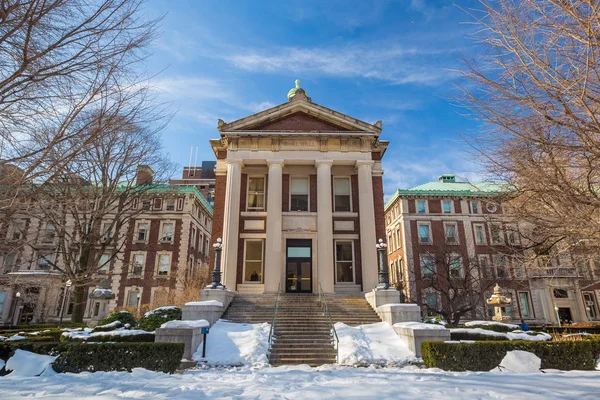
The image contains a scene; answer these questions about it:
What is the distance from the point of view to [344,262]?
23609 mm

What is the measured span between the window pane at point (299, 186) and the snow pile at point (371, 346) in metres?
11.9

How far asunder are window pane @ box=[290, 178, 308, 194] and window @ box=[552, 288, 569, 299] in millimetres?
33277

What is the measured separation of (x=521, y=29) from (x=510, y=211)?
19.9 ft

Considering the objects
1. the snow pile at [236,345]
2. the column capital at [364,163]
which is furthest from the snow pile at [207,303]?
the column capital at [364,163]

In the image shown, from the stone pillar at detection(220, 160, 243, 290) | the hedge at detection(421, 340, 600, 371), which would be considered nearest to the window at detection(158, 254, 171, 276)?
the stone pillar at detection(220, 160, 243, 290)

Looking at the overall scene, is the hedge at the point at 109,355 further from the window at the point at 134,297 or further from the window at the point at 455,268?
the window at the point at 134,297

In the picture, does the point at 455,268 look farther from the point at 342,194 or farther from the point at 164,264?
the point at 164,264

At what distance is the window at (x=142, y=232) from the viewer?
4031cm

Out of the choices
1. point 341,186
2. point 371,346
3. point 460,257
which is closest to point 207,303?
point 371,346

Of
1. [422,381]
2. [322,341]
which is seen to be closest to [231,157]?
[322,341]

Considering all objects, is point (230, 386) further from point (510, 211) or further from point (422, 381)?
point (510, 211)

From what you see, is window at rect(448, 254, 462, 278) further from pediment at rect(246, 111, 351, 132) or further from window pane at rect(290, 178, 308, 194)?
pediment at rect(246, 111, 351, 132)

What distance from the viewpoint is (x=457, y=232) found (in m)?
43.1

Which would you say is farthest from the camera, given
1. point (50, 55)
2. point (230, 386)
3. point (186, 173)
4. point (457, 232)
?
point (186, 173)
